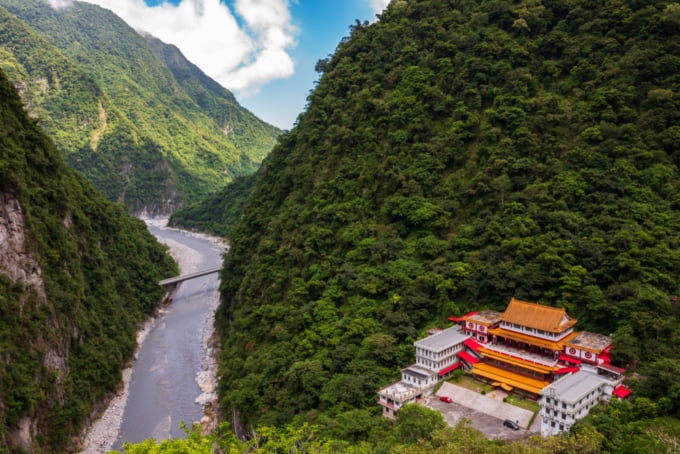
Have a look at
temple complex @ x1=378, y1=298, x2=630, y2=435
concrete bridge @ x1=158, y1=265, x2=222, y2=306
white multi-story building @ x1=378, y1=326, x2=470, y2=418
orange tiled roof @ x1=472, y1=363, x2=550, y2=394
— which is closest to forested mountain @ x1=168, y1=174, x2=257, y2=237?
concrete bridge @ x1=158, y1=265, x2=222, y2=306

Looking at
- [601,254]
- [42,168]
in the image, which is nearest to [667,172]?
[601,254]

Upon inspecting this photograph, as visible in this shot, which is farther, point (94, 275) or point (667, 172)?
point (94, 275)

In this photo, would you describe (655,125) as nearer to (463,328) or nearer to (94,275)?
(463,328)

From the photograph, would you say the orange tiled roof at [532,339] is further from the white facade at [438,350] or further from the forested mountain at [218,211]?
the forested mountain at [218,211]

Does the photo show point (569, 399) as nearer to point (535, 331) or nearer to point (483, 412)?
point (483, 412)

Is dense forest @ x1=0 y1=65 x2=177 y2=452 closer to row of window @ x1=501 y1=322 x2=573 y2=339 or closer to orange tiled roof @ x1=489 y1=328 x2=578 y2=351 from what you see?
orange tiled roof @ x1=489 y1=328 x2=578 y2=351
